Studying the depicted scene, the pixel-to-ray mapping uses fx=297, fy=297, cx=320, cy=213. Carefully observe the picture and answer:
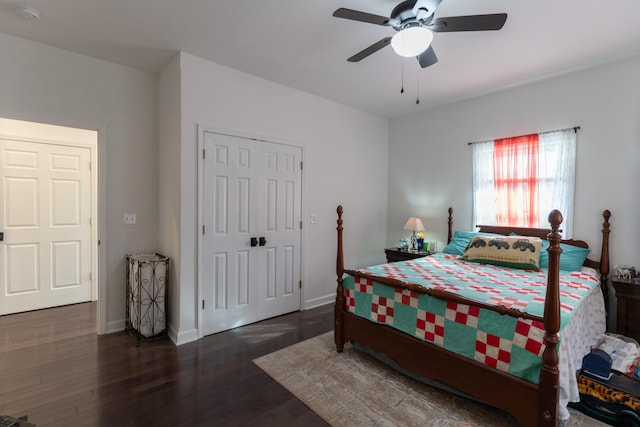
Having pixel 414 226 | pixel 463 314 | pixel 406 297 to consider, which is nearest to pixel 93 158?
pixel 406 297

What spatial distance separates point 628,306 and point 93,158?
20.4 feet

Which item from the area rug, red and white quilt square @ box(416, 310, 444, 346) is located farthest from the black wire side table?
red and white quilt square @ box(416, 310, 444, 346)

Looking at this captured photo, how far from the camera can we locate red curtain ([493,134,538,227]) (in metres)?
3.43

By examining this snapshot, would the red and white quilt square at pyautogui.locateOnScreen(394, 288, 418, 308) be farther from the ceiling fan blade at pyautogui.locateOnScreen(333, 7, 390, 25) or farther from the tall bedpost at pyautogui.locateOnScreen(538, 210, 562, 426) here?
the ceiling fan blade at pyautogui.locateOnScreen(333, 7, 390, 25)

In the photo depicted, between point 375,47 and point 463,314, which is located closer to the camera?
point 463,314

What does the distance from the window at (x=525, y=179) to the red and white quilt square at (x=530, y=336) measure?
217 cm

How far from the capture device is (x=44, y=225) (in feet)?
12.3

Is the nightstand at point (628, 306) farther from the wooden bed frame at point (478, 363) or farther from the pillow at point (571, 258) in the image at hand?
the wooden bed frame at point (478, 363)

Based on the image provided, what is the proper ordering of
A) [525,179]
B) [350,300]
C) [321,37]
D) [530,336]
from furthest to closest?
[525,179], [350,300], [321,37], [530,336]

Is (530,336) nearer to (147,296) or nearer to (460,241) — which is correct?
(460,241)

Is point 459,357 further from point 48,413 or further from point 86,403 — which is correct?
point 48,413

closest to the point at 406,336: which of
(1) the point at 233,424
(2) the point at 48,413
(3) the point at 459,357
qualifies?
(3) the point at 459,357

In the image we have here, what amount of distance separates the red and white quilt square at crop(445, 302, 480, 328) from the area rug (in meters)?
0.61

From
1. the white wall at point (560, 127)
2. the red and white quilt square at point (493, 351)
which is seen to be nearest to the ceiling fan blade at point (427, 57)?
the white wall at point (560, 127)
